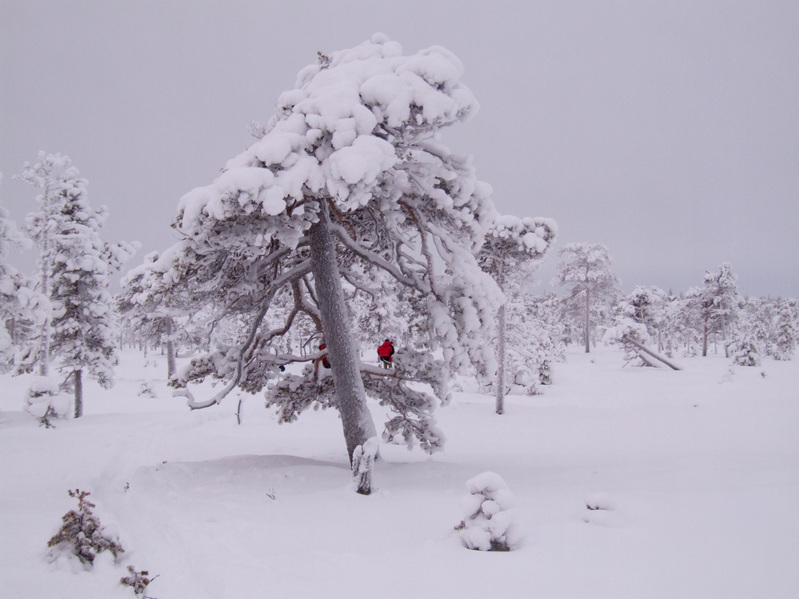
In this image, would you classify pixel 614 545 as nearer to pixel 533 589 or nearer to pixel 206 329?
pixel 533 589

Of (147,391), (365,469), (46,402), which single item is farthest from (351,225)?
(147,391)

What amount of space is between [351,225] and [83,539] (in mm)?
6505

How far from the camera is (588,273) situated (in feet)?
139

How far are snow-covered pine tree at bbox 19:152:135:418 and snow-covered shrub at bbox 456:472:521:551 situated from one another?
20.6m

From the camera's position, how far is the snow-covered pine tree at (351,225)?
618 centimetres

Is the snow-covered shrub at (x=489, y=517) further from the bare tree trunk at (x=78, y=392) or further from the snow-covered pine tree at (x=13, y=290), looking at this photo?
the bare tree trunk at (x=78, y=392)

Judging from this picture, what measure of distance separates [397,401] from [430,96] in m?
5.81

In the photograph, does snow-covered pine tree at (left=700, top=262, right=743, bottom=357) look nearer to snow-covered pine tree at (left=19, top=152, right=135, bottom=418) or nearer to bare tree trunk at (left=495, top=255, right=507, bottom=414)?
bare tree trunk at (left=495, top=255, right=507, bottom=414)

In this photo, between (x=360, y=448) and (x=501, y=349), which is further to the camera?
(x=501, y=349)

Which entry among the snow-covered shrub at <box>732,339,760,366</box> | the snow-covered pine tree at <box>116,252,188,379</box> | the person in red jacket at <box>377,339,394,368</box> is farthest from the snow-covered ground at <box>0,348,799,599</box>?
the snow-covered shrub at <box>732,339,760,366</box>

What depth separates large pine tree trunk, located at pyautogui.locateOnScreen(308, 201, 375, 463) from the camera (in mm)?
7938

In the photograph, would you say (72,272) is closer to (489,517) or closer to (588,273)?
(489,517)

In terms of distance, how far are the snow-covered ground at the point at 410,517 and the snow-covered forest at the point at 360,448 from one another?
0.04 m

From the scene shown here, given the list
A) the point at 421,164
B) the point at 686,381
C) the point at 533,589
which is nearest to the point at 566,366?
the point at 686,381
